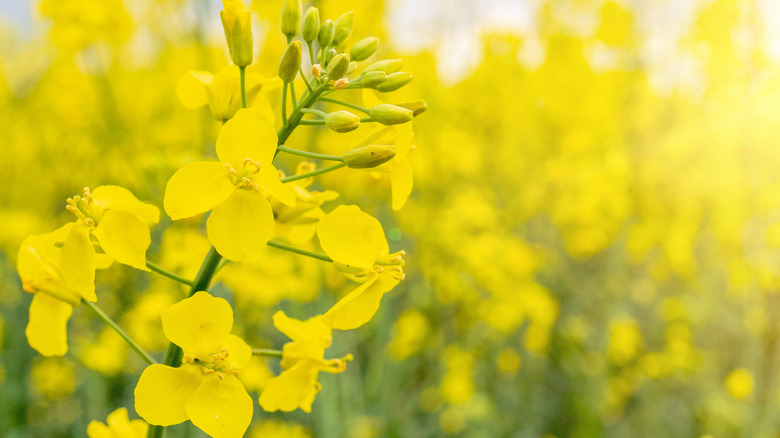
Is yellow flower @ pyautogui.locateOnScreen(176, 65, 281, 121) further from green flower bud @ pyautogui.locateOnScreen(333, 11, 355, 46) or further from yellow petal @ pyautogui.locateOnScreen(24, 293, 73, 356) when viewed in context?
yellow petal @ pyautogui.locateOnScreen(24, 293, 73, 356)

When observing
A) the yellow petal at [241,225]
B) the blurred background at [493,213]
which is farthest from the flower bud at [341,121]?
the blurred background at [493,213]

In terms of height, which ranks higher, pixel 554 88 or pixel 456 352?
pixel 554 88

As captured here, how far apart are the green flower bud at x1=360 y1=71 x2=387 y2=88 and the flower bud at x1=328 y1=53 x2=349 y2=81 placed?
0.16ft

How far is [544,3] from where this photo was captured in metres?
4.98

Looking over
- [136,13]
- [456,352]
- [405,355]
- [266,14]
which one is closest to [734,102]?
[456,352]

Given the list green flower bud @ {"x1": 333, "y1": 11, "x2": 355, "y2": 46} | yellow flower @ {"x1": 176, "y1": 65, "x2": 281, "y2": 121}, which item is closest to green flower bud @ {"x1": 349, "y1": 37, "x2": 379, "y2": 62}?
green flower bud @ {"x1": 333, "y1": 11, "x2": 355, "y2": 46}

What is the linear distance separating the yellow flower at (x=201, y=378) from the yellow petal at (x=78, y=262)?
0.36 feet

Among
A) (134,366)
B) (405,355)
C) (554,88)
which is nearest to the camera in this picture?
(134,366)

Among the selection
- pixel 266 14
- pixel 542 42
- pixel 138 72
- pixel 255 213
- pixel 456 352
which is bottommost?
pixel 456 352

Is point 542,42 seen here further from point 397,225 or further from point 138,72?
point 138,72

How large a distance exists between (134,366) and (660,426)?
2751 mm

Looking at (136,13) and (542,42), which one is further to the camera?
(542,42)

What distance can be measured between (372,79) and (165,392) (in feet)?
1.54

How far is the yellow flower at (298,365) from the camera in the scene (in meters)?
0.84
